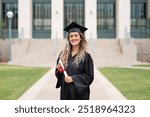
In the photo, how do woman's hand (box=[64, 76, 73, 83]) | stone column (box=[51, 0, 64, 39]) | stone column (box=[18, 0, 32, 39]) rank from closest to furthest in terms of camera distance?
1. woman's hand (box=[64, 76, 73, 83])
2. stone column (box=[51, 0, 64, 39])
3. stone column (box=[18, 0, 32, 39])

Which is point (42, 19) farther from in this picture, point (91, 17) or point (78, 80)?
point (78, 80)

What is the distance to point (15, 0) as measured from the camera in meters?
55.3

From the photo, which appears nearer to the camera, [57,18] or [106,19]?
[57,18]

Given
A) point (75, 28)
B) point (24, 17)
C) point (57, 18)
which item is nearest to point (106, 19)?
point (57, 18)

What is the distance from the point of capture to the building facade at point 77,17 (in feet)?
169

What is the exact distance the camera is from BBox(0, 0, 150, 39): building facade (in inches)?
2025

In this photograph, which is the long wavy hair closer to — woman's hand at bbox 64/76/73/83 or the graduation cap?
the graduation cap

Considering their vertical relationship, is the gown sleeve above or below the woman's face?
below

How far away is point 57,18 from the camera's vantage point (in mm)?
51500

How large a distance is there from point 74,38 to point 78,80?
1.75 ft

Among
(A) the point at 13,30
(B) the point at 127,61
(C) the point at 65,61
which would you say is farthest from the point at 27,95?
(A) the point at 13,30

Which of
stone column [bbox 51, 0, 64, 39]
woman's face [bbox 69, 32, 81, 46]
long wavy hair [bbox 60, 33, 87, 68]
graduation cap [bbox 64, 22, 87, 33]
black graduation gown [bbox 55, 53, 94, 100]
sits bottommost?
black graduation gown [bbox 55, 53, 94, 100]

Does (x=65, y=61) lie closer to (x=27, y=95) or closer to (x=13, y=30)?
(x=27, y=95)

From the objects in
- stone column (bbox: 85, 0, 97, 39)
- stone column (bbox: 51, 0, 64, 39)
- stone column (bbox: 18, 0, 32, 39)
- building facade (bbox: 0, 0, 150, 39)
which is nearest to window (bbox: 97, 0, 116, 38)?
building facade (bbox: 0, 0, 150, 39)
